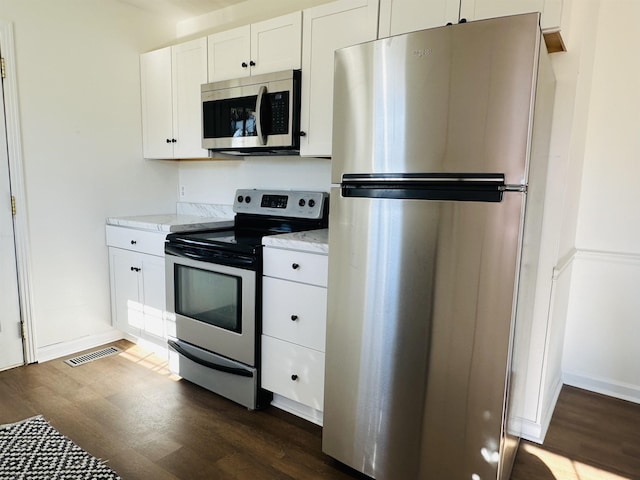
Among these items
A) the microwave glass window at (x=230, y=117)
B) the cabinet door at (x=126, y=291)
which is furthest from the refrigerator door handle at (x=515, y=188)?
the cabinet door at (x=126, y=291)

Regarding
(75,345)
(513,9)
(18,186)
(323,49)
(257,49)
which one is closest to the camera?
(513,9)

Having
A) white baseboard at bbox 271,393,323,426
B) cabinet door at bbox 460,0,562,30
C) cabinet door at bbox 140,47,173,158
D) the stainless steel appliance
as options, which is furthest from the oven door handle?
cabinet door at bbox 460,0,562,30

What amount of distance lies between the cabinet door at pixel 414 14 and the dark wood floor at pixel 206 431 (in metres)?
2.02

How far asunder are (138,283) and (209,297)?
84cm

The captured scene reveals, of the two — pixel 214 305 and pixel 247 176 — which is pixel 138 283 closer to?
pixel 214 305

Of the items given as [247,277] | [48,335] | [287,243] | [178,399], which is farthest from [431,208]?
[48,335]

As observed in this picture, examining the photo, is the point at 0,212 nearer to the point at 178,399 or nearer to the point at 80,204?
Answer: the point at 80,204

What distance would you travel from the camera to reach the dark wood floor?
5.91 feet

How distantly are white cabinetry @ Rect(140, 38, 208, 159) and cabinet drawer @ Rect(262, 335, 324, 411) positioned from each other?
150 centimetres

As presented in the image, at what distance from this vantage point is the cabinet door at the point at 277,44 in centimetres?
231

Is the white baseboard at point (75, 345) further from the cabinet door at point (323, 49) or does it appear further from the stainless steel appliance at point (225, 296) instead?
the cabinet door at point (323, 49)

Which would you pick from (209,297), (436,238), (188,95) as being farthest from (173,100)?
(436,238)

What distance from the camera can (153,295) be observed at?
111 inches

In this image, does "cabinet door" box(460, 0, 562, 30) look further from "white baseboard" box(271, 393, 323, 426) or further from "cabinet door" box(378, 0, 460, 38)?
"white baseboard" box(271, 393, 323, 426)
